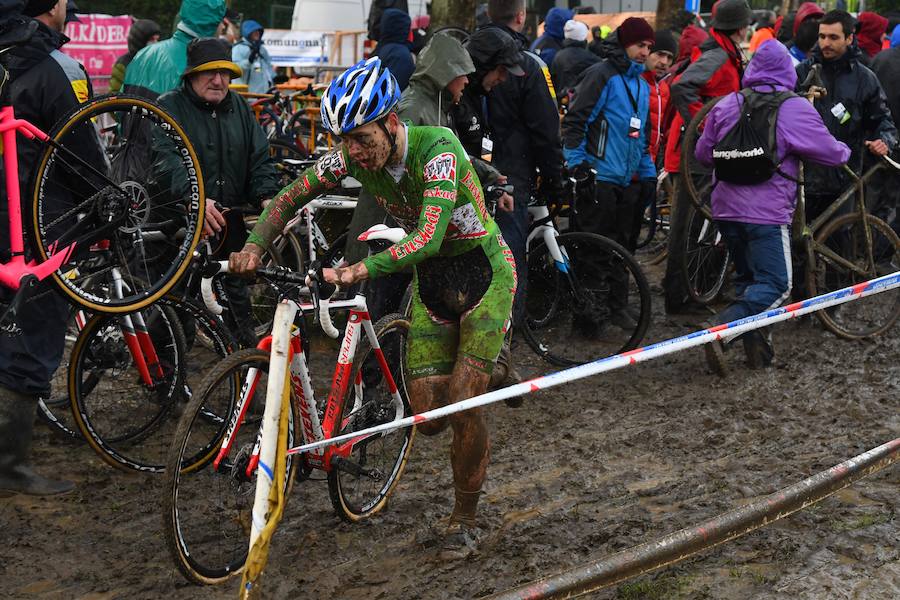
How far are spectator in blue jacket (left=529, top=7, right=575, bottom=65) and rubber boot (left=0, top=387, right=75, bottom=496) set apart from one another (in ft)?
31.1

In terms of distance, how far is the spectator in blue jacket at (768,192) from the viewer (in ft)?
24.2

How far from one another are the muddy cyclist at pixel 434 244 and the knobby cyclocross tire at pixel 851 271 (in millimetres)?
4265

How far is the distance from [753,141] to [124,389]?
174 inches

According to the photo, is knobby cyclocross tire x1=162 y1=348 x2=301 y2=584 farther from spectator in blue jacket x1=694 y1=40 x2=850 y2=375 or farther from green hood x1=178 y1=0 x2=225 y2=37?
spectator in blue jacket x1=694 y1=40 x2=850 y2=375

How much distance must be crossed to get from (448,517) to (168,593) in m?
1.42

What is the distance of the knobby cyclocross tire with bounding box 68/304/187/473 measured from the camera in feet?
18.0

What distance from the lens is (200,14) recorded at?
7031 mm

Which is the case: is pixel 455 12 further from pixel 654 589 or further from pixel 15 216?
pixel 654 589

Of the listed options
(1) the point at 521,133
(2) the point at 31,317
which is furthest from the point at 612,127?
(2) the point at 31,317

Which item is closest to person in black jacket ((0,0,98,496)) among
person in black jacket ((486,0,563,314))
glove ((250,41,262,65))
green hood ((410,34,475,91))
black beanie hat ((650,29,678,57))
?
green hood ((410,34,475,91))

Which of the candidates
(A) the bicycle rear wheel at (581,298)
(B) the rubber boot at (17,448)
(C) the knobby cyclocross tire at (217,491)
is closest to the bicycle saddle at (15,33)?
(B) the rubber boot at (17,448)

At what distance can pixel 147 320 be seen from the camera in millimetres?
5824

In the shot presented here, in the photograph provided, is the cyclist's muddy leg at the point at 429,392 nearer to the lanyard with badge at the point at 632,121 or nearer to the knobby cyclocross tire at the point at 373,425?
the knobby cyclocross tire at the point at 373,425

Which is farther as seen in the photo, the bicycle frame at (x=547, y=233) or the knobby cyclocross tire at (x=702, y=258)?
the knobby cyclocross tire at (x=702, y=258)
